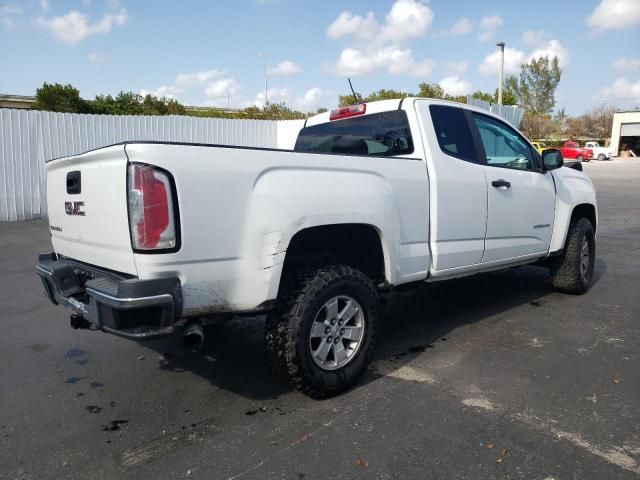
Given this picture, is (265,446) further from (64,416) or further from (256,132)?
(256,132)

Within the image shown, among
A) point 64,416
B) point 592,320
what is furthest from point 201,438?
point 592,320

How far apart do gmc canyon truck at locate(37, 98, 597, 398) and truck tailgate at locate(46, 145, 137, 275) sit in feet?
0.04

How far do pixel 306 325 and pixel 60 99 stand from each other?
35.1 metres

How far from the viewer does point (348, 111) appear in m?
4.61

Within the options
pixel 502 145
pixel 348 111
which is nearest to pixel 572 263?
pixel 502 145

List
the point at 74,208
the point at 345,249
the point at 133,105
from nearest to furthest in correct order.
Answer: the point at 74,208 < the point at 345,249 < the point at 133,105

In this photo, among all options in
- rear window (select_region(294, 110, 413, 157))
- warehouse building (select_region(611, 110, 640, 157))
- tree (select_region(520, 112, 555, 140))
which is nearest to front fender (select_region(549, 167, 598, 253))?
rear window (select_region(294, 110, 413, 157))

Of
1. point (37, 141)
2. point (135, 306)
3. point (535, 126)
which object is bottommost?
point (135, 306)

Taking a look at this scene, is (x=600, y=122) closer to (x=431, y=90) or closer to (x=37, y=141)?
(x=431, y=90)

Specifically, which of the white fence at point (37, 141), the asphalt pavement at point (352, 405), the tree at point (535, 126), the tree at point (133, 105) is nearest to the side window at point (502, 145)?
the asphalt pavement at point (352, 405)

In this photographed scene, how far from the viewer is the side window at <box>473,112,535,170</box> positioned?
15.1 ft

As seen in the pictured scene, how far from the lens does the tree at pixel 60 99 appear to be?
106ft

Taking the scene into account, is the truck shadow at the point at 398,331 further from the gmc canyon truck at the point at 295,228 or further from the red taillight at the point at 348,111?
the red taillight at the point at 348,111

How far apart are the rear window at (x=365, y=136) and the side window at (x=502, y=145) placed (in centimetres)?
84
